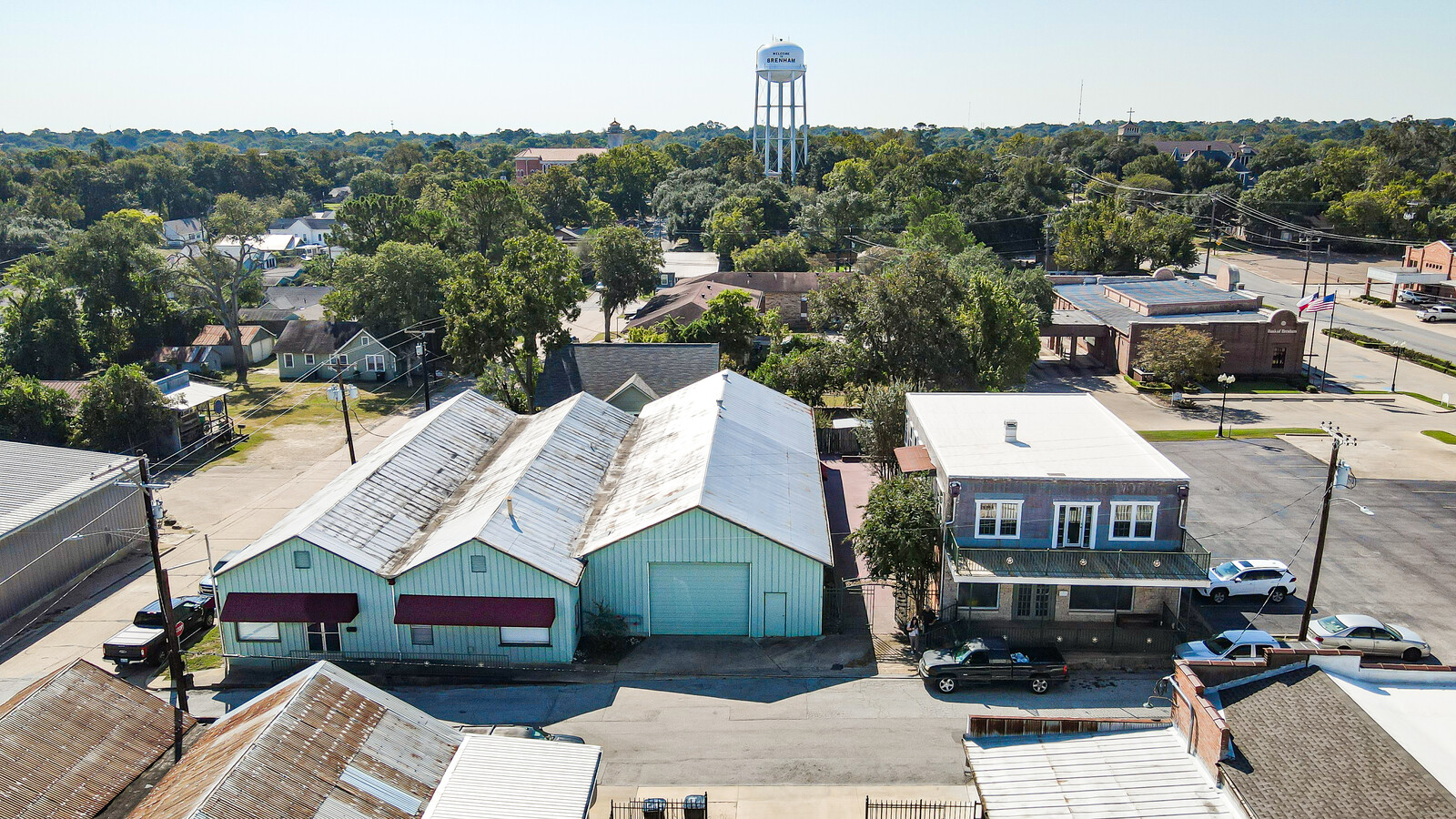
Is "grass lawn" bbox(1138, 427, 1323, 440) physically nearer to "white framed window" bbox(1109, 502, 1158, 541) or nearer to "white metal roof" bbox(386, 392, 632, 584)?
"white framed window" bbox(1109, 502, 1158, 541)

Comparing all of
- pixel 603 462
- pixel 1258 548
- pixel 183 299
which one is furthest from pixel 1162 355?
pixel 183 299

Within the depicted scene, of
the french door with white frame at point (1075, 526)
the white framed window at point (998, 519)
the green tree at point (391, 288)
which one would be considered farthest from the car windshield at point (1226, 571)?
the green tree at point (391, 288)

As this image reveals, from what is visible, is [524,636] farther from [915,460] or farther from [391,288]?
[391,288]

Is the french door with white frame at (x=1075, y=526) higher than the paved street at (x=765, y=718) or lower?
higher

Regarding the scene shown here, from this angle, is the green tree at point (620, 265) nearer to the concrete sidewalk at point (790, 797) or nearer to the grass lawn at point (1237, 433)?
the grass lawn at point (1237, 433)

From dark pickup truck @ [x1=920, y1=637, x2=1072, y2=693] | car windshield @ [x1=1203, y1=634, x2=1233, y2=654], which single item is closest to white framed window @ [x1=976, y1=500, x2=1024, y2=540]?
dark pickup truck @ [x1=920, y1=637, x2=1072, y2=693]

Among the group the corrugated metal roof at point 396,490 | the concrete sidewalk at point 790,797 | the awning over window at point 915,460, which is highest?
the awning over window at point 915,460

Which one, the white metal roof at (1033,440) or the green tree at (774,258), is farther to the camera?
the green tree at (774,258)

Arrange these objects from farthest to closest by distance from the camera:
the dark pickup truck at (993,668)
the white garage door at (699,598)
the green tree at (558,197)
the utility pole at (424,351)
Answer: the green tree at (558,197), the utility pole at (424,351), the white garage door at (699,598), the dark pickup truck at (993,668)
